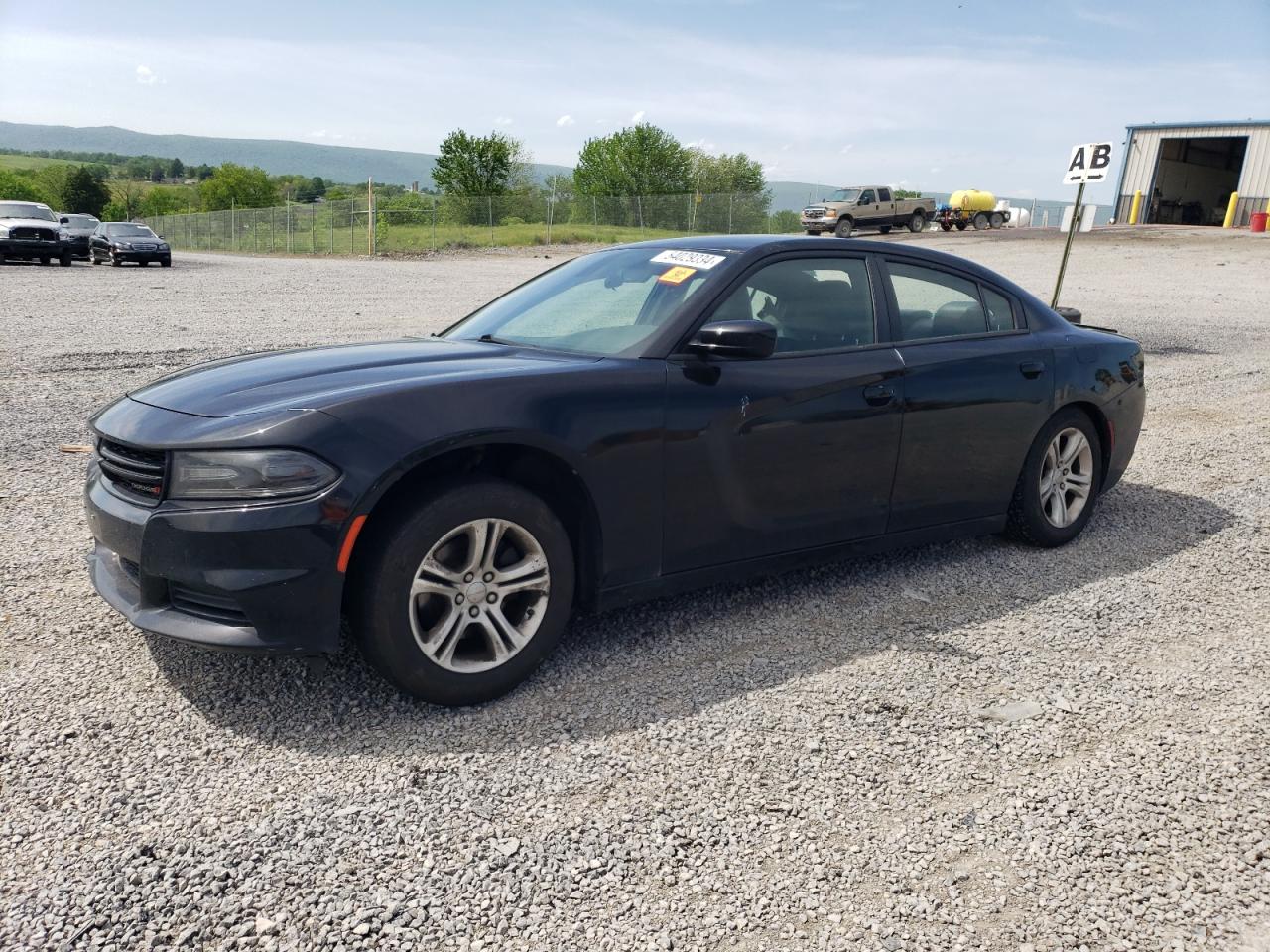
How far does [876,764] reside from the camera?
3.20 metres

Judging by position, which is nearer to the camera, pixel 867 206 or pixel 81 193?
pixel 867 206

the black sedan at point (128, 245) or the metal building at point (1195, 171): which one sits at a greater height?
the metal building at point (1195, 171)

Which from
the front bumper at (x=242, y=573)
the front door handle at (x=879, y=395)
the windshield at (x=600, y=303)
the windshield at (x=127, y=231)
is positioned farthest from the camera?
the windshield at (x=127, y=231)

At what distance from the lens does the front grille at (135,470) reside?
3213 mm

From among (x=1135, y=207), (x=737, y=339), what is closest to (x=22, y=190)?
(x=1135, y=207)

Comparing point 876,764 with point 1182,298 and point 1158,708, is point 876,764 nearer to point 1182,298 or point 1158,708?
point 1158,708

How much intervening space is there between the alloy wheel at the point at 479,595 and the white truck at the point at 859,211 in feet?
126

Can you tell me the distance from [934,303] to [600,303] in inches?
64.9

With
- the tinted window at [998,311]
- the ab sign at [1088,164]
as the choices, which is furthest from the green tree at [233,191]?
the tinted window at [998,311]

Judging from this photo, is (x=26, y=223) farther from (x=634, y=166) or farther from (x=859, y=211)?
(x=634, y=166)

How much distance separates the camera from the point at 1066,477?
5336 mm

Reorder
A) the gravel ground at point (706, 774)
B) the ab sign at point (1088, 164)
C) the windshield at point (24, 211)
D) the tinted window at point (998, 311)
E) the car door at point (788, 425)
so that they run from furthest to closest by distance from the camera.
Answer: the windshield at point (24, 211) < the ab sign at point (1088, 164) < the tinted window at point (998, 311) < the car door at point (788, 425) < the gravel ground at point (706, 774)

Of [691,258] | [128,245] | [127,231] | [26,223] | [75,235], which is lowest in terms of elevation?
[128,245]

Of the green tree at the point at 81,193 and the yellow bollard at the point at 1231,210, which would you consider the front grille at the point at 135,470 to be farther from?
the green tree at the point at 81,193
